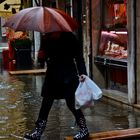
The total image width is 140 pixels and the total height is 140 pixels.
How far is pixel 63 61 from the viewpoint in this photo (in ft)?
24.4

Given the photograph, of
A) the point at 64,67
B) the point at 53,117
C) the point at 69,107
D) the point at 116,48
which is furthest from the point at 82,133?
the point at 116,48

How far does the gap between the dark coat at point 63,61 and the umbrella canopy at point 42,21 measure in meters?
0.23

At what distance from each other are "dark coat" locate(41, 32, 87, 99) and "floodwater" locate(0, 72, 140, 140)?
3.37 ft

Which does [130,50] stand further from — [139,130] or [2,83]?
[2,83]

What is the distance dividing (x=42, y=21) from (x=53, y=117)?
3.16 meters

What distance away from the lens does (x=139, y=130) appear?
24.5ft

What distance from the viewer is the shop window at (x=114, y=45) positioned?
1209cm

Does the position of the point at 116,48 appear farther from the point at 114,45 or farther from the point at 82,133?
the point at 82,133

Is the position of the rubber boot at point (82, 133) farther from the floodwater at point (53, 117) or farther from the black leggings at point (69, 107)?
the floodwater at point (53, 117)

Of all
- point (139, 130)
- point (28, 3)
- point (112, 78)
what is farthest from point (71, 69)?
point (28, 3)

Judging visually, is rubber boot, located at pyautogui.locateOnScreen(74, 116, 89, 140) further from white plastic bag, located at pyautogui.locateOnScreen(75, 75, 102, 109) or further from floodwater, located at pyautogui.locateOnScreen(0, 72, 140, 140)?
floodwater, located at pyautogui.locateOnScreen(0, 72, 140, 140)

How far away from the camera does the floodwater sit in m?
8.61

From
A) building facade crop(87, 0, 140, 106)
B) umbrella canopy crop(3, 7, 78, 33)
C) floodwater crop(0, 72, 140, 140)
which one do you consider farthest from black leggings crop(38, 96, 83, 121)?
building facade crop(87, 0, 140, 106)

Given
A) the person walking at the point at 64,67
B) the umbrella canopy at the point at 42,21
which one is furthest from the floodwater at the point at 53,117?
the umbrella canopy at the point at 42,21
